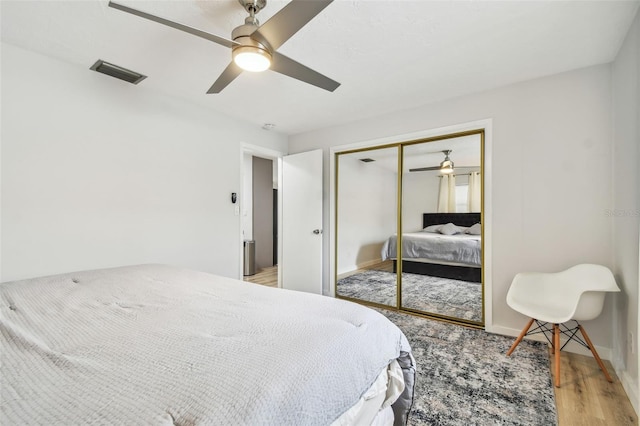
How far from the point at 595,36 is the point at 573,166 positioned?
0.99 metres

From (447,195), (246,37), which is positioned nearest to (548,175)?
(447,195)

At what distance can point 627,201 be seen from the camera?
2.03 meters

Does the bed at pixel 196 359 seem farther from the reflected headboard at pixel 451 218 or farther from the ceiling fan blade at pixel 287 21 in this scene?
the reflected headboard at pixel 451 218

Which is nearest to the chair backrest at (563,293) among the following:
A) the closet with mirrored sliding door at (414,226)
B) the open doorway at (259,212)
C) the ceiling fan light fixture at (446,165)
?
the closet with mirrored sliding door at (414,226)

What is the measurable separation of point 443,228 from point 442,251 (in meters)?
0.27

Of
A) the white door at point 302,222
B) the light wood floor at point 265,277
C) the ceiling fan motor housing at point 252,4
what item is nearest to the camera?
the ceiling fan motor housing at point 252,4

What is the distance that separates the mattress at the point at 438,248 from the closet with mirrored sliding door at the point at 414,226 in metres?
0.01

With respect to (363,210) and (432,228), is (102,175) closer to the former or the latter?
(363,210)

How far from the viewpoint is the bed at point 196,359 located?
72 centimetres

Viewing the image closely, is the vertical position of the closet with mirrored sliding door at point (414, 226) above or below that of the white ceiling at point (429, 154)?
below

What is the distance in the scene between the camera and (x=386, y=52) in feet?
7.32

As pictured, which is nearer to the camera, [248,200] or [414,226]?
[414,226]

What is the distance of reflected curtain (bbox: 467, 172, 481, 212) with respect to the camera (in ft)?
9.95

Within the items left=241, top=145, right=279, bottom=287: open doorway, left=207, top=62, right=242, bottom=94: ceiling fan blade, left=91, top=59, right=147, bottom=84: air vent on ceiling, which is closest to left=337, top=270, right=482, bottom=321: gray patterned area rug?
left=241, top=145, right=279, bottom=287: open doorway
